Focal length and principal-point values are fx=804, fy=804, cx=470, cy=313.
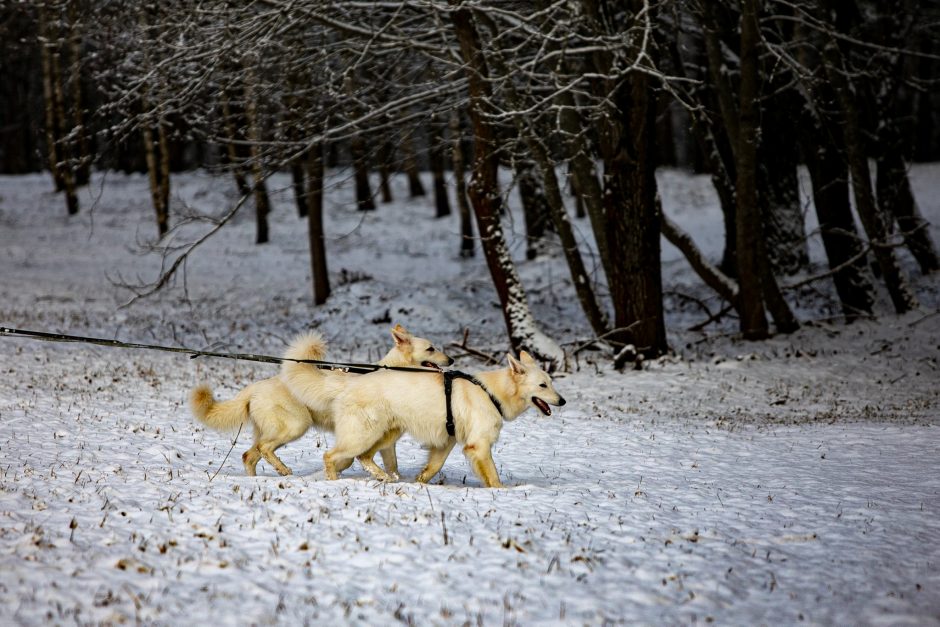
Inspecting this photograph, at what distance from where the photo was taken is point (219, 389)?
38.0 feet

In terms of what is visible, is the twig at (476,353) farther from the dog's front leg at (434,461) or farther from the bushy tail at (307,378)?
the bushy tail at (307,378)

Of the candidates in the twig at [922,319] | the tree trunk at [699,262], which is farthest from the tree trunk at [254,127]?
the twig at [922,319]

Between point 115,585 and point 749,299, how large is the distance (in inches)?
542

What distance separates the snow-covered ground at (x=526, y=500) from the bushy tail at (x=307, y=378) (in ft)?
2.35

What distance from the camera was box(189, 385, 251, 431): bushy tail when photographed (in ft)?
23.3

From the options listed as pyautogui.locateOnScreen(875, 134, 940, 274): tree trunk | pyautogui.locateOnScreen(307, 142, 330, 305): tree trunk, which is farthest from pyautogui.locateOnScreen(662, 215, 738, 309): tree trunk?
pyautogui.locateOnScreen(307, 142, 330, 305): tree trunk

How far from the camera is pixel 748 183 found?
49.2 feet

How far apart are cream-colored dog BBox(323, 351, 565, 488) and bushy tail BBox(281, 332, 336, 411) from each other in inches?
6.3

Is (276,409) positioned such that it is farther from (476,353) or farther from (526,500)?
(476,353)

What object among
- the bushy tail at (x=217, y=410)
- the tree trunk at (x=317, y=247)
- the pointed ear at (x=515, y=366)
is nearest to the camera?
the pointed ear at (x=515, y=366)

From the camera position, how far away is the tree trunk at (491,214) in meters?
13.4

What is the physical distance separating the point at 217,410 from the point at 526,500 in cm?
291

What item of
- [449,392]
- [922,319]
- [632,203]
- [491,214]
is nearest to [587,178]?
[632,203]

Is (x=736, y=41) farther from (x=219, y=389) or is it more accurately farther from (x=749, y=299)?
(x=219, y=389)
